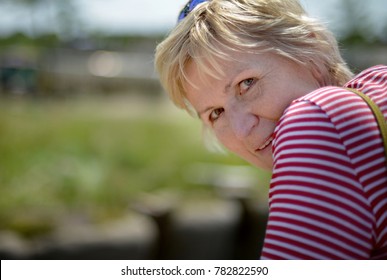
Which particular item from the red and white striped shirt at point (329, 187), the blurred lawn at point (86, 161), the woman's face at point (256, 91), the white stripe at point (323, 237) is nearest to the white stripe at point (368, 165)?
the red and white striped shirt at point (329, 187)

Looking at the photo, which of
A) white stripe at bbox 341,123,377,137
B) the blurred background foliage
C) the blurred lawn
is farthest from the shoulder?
the blurred lawn

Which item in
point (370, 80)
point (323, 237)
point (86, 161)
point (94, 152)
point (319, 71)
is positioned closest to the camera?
point (323, 237)

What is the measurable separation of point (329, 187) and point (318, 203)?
0.03 meters

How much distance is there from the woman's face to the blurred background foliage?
2.95 m

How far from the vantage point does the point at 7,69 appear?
15.9 m

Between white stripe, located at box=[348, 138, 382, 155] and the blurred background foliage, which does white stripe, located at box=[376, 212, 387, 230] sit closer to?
white stripe, located at box=[348, 138, 382, 155]

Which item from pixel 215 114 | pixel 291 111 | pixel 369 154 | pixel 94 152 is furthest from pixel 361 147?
pixel 94 152

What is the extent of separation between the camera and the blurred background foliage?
6.72m

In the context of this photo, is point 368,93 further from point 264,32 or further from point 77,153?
point 77,153

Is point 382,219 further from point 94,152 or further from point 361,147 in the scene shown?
point 94,152

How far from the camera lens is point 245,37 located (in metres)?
1.17

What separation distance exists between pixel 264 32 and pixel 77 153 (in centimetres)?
718

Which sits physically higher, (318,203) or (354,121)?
(354,121)

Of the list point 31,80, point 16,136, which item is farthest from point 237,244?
point 31,80
